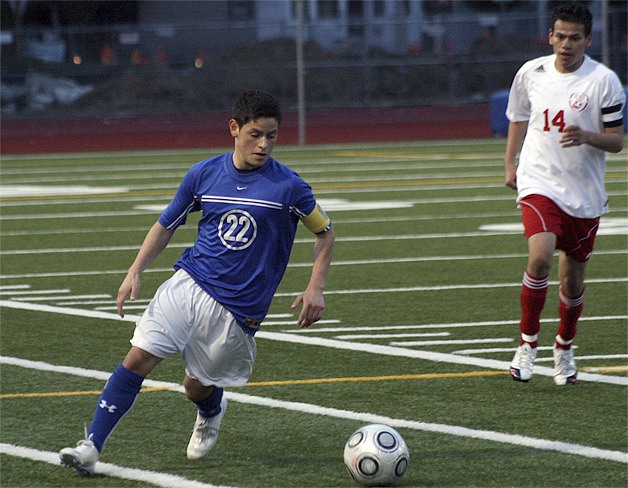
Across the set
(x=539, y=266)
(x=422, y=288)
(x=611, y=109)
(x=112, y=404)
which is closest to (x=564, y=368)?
(x=539, y=266)

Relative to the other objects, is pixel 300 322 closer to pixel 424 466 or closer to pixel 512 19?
pixel 424 466

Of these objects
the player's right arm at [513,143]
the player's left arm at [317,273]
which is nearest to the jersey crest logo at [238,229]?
the player's left arm at [317,273]

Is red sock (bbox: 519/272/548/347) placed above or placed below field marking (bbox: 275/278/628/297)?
above

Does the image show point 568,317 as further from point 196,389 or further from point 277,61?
point 277,61

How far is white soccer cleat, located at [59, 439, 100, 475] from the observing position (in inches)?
204

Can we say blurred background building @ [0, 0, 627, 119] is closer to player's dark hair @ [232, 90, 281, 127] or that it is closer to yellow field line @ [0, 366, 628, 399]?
yellow field line @ [0, 366, 628, 399]

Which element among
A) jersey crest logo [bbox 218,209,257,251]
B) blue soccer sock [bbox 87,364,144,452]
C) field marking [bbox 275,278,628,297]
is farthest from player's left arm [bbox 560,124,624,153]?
field marking [bbox 275,278,628,297]

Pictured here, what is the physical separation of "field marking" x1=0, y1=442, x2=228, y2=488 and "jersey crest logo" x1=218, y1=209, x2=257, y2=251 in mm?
998

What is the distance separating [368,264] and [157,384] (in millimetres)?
4906

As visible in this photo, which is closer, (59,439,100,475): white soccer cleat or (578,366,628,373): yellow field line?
(59,439,100,475): white soccer cleat

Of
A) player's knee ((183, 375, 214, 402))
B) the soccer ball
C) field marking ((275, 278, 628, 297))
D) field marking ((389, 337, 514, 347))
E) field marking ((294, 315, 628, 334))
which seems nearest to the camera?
the soccer ball

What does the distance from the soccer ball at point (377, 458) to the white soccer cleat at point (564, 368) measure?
1919 mm

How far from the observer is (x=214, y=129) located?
3722cm

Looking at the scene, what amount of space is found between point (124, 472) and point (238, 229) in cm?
114
